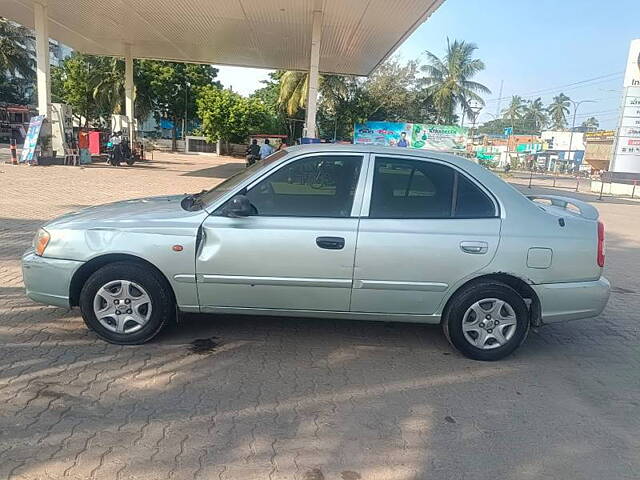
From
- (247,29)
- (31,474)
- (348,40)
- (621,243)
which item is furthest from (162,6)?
(31,474)

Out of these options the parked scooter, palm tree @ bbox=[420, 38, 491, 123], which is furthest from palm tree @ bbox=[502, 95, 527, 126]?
the parked scooter

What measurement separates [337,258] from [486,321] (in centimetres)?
134

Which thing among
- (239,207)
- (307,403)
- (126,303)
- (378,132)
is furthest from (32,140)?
(307,403)

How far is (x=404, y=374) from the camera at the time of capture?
3855mm

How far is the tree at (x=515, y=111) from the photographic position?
100938 millimetres

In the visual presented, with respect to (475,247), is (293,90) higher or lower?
higher

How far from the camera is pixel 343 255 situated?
152 inches

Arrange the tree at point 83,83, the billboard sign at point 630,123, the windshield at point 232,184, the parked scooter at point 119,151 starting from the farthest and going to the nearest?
the tree at point 83,83
the billboard sign at point 630,123
the parked scooter at point 119,151
the windshield at point 232,184

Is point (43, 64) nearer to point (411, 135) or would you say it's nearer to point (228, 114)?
point (411, 135)

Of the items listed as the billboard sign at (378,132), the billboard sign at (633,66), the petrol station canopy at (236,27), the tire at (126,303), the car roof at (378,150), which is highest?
the billboard sign at (633,66)

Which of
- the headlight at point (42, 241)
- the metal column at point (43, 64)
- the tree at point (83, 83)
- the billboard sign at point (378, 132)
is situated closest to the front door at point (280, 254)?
the headlight at point (42, 241)

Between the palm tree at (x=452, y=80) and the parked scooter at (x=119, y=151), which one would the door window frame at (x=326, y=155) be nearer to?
the parked scooter at (x=119, y=151)

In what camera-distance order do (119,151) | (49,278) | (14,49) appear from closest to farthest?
(49,278) < (119,151) < (14,49)

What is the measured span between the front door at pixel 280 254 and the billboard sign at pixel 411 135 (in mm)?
22775
